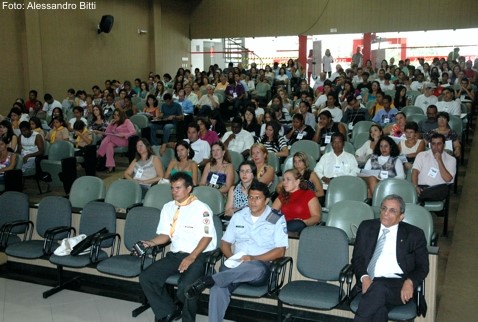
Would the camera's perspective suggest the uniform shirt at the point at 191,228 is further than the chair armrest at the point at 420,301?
Yes

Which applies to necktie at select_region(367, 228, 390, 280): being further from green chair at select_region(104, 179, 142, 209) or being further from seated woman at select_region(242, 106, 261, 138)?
seated woman at select_region(242, 106, 261, 138)

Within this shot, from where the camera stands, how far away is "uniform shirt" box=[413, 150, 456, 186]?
5621mm

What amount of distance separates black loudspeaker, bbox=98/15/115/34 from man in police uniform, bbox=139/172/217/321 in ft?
37.4

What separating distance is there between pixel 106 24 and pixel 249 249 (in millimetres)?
11997

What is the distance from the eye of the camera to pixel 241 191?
194 inches

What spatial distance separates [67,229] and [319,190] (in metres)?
2.34

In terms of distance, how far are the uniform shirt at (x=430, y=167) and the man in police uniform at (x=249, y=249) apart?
2.35 metres

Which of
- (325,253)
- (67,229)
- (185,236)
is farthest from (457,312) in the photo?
(67,229)

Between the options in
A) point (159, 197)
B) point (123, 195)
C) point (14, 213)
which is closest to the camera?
point (159, 197)

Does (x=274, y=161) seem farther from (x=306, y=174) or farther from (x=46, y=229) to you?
(x=46, y=229)

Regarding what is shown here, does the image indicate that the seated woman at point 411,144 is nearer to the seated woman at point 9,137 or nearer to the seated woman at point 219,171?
the seated woman at point 219,171

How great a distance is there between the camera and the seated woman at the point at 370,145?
641 centimetres

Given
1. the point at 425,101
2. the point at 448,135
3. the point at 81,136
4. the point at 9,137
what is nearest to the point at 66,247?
the point at 9,137

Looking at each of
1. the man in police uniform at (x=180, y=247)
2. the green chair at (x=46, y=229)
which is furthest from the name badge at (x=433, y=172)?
the green chair at (x=46, y=229)
